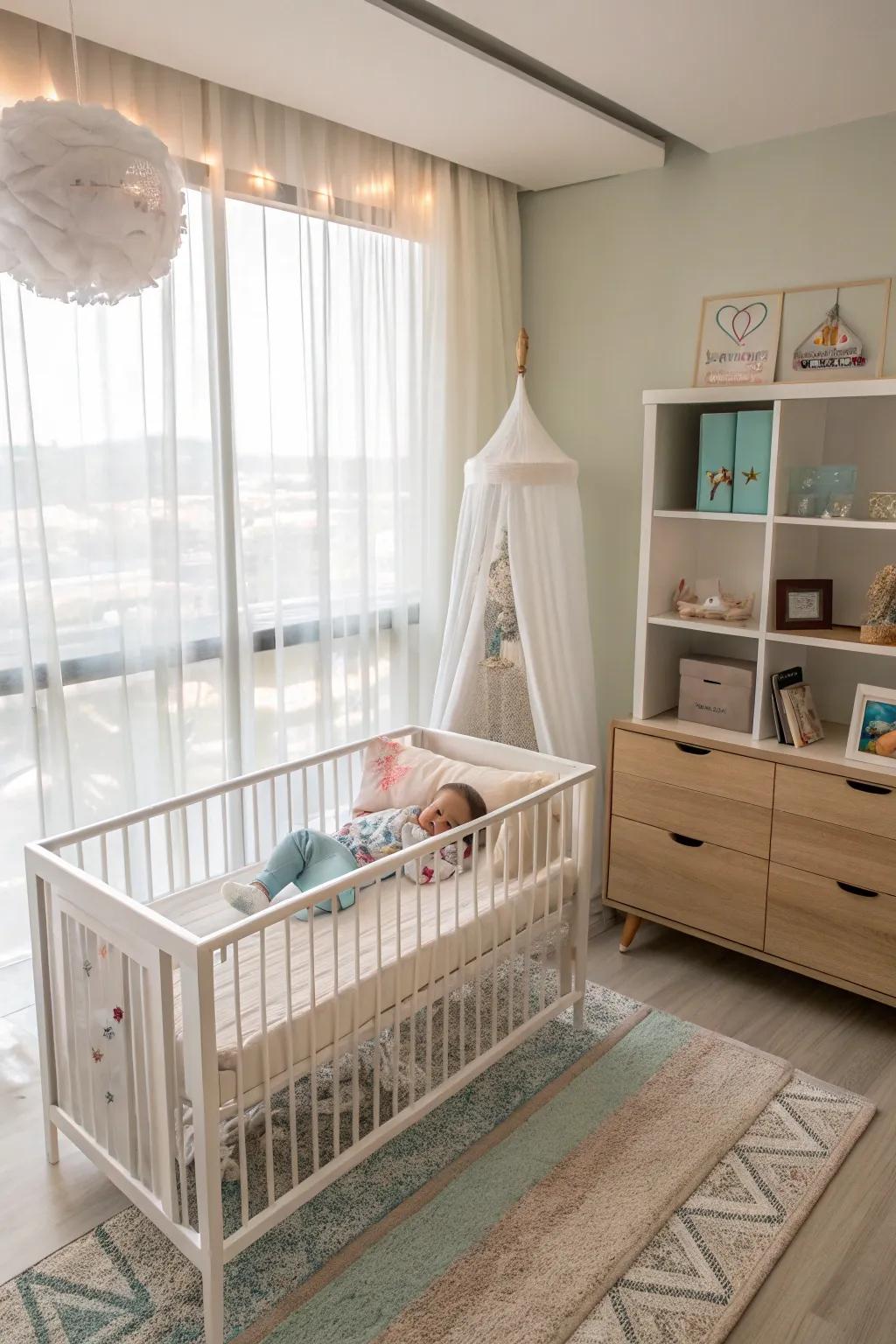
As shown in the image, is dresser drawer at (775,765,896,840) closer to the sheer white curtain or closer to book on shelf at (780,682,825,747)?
book on shelf at (780,682,825,747)

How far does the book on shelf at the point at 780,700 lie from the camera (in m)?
2.99

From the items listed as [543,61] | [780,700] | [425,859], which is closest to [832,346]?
[780,700]

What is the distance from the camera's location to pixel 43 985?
215 centimetres

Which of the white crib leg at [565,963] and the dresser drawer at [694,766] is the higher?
the dresser drawer at [694,766]

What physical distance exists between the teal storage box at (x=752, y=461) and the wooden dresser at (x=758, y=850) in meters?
0.72

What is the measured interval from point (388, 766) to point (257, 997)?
3.17 ft

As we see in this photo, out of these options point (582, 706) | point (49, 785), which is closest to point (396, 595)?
point (582, 706)

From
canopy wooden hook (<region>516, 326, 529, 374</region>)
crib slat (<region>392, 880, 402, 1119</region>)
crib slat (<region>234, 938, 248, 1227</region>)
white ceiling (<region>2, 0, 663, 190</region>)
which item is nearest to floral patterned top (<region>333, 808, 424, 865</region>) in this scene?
crib slat (<region>392, 880, 402, 1119</region>)

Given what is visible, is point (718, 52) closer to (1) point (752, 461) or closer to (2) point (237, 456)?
(1) point (752, 461)

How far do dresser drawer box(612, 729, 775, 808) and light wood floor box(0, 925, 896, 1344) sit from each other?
2.02 feet

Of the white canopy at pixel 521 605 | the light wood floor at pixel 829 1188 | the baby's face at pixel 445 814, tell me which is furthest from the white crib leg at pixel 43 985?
the white canopy at pixel 521 605

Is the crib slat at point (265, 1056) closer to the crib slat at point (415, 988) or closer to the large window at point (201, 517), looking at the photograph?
the crib slat at point (415, 988)

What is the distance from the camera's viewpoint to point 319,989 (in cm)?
208

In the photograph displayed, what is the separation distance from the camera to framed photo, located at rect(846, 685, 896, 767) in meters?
2.80
